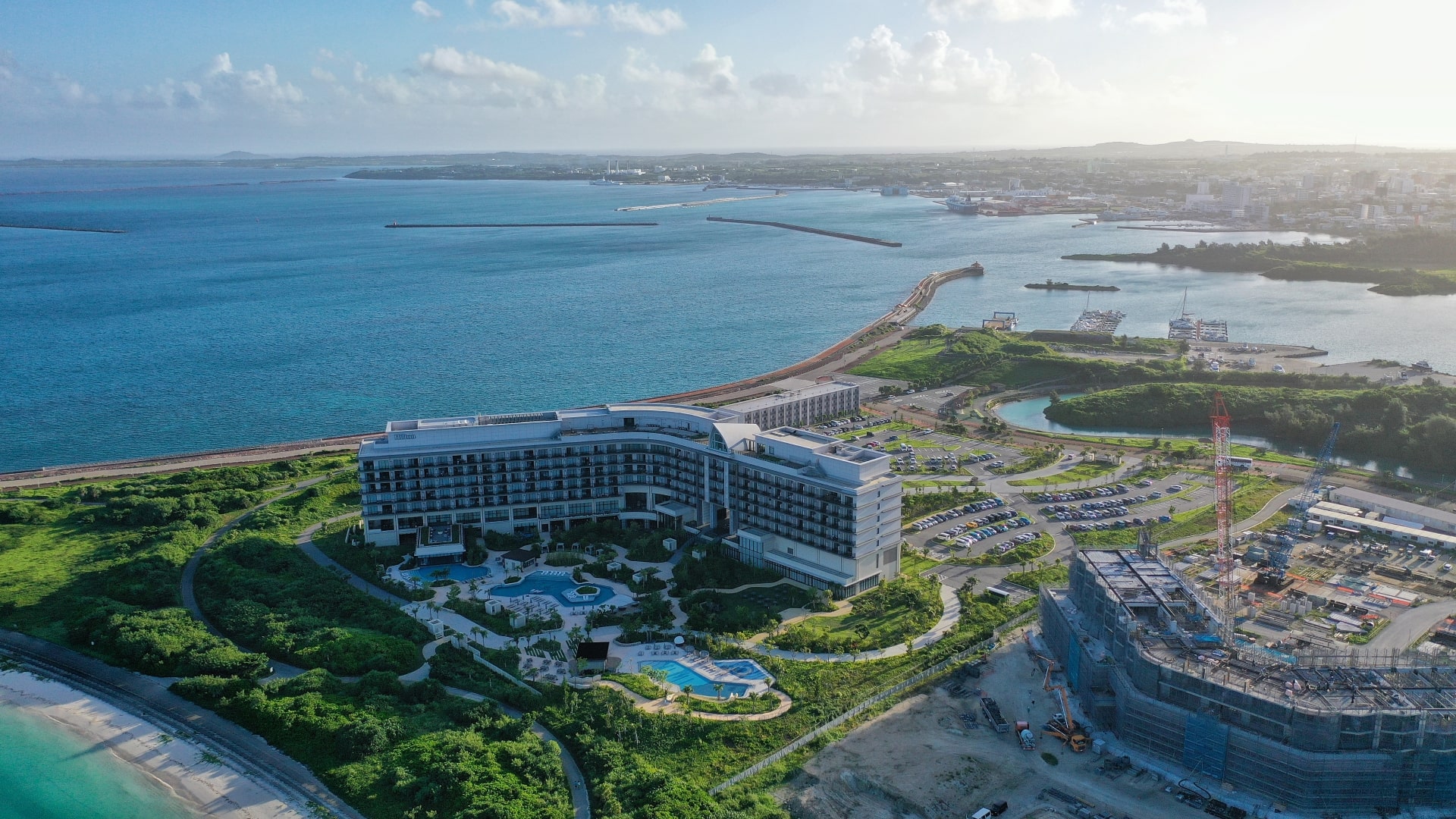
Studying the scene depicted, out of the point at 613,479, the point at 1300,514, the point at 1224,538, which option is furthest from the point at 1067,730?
the point at 1300,514

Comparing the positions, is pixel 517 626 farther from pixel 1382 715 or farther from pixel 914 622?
pixel 1382 715

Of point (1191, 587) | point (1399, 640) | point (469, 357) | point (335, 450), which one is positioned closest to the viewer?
point (1191, 587)

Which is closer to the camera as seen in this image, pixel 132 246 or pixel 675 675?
pixel 675 675

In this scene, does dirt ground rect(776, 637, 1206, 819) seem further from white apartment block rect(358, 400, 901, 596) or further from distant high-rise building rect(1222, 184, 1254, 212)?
distant high-rise building rect(1222, 184, 1254, 212)

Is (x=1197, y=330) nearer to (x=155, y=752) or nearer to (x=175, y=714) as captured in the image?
(x=175, y=714)

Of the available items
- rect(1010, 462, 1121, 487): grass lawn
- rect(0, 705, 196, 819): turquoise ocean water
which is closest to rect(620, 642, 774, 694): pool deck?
rect(0, 705, 196, 819): turquoise ocean water

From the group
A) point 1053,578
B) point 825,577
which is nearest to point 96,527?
point 825,577
